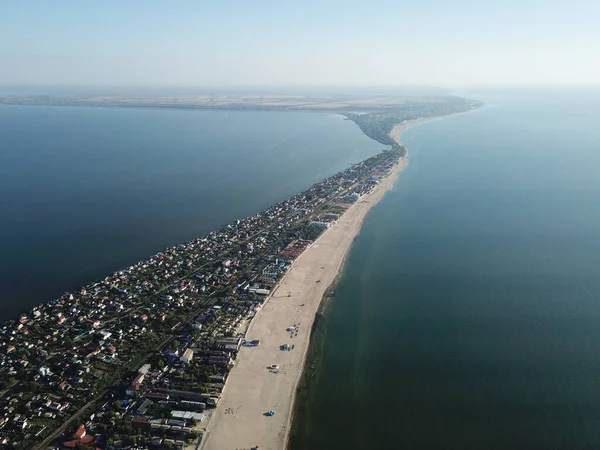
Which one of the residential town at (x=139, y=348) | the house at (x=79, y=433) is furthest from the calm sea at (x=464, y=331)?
the house at (x=79, y=433)

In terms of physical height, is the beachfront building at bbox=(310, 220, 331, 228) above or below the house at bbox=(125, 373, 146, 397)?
above

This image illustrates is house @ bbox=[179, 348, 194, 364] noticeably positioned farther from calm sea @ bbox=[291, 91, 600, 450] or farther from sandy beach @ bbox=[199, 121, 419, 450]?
calm sea @ bbox=[291, 91, 600, 450]

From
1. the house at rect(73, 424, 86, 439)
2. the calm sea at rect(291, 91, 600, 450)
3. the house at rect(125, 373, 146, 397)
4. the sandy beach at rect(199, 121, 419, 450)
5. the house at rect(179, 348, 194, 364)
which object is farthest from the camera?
the house at rect(179, 348, 194, 364)

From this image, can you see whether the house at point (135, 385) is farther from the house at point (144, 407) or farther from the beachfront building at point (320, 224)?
the beachfront building at point (320, 224)

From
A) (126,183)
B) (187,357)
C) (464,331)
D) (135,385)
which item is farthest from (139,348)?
(126,183)

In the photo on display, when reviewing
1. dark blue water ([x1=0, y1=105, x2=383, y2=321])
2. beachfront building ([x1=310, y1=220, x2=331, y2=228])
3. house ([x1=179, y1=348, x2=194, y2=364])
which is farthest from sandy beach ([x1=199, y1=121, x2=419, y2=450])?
dark blue water ([x1=0, y1=105, x2=383, y2=321])

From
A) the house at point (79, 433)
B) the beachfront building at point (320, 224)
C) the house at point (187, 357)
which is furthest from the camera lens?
the beachfront building at point (320, 224)
